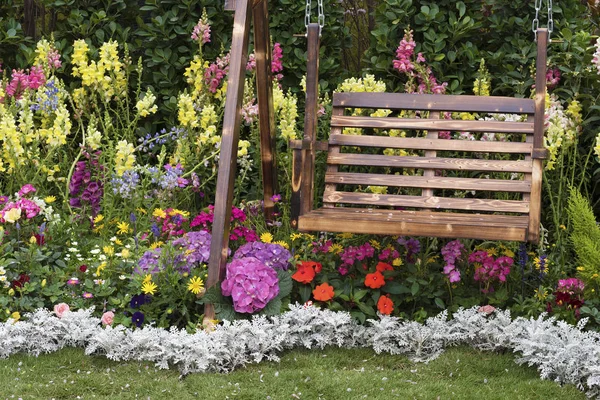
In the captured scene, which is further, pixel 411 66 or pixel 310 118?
pixel 411 66

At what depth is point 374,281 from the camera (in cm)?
395

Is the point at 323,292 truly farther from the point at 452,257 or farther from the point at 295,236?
the point at 452,257

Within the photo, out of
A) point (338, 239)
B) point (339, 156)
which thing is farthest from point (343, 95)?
point (338, 239)

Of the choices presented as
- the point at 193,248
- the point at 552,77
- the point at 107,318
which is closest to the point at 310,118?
the point at 193,248

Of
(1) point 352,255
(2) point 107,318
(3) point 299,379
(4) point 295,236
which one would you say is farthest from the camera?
(4) point 295,236

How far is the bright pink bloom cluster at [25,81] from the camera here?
16.9ft

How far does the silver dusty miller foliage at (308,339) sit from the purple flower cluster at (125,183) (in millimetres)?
839

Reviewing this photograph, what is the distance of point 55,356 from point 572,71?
3139 millimetres

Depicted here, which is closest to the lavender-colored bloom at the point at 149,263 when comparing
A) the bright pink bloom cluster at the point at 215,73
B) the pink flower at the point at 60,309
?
the pink flower at the point at 60,309

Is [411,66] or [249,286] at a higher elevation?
[411,66]

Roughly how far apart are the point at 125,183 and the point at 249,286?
3.56ft

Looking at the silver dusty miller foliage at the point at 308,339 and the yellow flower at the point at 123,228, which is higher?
the yellow flower at the point at 123,228

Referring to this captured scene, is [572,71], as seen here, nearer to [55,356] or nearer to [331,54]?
[331,54]

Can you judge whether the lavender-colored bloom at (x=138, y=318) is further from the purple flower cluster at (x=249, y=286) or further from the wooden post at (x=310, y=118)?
the wooden post at (x=310, y=118)
